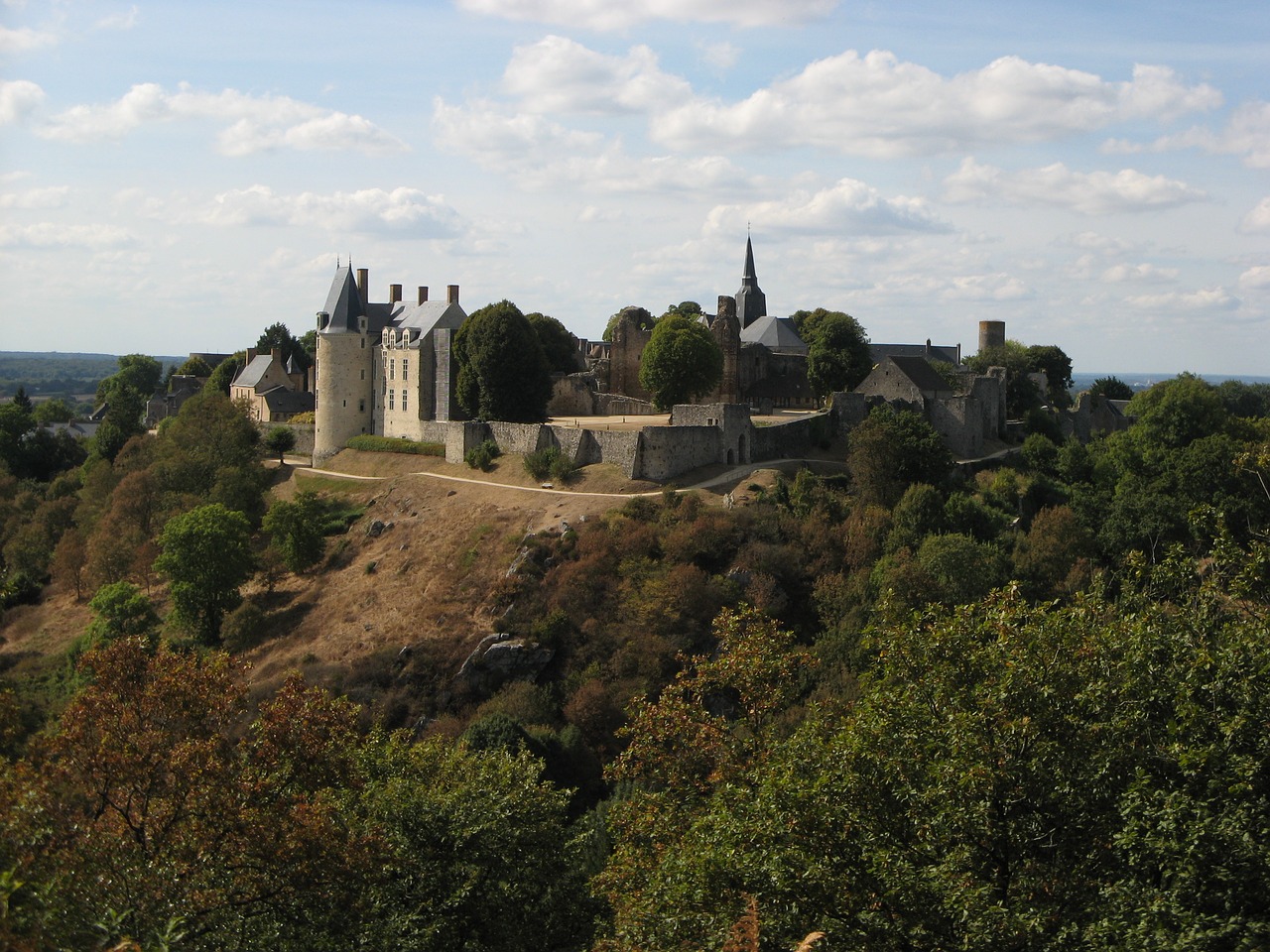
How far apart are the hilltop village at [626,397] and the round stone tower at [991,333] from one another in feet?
47.8

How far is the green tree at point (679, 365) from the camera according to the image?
181 feet

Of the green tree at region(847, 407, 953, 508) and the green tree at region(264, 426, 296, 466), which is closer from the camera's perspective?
the green tree at region(847, 407, 953, 508)

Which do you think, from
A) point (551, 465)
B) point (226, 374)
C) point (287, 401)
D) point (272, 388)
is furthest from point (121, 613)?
point (226, 374)

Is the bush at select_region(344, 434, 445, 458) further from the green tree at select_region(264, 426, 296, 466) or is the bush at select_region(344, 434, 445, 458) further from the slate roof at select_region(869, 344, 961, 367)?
the slate roof at select_region(869, 344, 961, 367)

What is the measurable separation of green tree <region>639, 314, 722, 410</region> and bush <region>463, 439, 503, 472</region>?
8.94m

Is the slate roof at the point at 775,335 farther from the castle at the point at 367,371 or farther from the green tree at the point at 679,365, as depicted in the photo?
the castle at the point at 367,371

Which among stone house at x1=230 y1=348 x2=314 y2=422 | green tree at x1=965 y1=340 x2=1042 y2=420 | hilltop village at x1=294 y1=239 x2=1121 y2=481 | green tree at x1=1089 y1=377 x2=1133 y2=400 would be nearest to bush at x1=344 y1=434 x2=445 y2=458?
hilltop village at x1=294 y1=239 x2=1121 y2=481

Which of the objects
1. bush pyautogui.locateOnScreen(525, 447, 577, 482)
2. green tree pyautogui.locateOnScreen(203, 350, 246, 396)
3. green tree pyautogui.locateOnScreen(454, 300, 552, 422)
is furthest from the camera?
green tree pyautogui.locateOnScreen(203, 350, 246, 396)

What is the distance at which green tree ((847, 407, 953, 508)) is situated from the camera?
4344 centimetres

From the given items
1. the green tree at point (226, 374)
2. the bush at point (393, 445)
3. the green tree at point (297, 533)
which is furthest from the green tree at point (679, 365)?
the green tree at point (226, 374)

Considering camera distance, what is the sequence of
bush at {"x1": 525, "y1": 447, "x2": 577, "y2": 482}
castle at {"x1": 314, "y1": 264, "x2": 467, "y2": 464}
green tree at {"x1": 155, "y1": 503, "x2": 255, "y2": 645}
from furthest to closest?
castle at {"x1": 314, "y1": 264, "x2": 467, "y2": 464} < bush at {"x1": 525, "y1": 447, "x2": 577, "y2": 482} < green tree at {"x1": 155, "y1": 503, "x2": 255, "y2": 645}

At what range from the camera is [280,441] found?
58812 mm

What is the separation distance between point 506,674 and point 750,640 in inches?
824

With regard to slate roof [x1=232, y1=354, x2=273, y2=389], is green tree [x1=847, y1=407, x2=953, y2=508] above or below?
below
